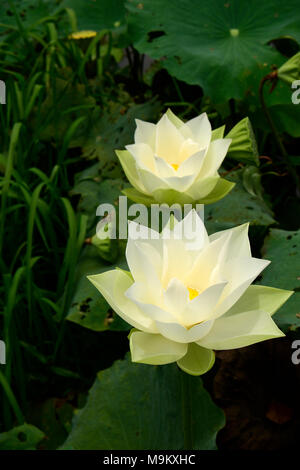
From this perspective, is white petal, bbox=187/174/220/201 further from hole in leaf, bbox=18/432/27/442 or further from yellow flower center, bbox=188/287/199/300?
hole in leaf, bbox=18/432/27/442

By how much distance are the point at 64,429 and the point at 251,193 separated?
474mm

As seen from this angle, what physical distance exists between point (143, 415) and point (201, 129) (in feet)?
1.18

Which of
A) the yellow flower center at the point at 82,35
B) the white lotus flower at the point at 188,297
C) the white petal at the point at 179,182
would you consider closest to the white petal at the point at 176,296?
the white lotus flower at the point at 188,297

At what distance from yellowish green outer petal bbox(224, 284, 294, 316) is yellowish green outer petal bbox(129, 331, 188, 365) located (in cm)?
6

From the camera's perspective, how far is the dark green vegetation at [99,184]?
0.75 metres

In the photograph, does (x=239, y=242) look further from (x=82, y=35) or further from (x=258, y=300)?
(x=82, y=35)

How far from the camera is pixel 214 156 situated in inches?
26.8

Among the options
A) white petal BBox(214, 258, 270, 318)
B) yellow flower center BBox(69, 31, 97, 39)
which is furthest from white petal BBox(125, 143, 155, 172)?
yellow flower center BBox(69, 31, 97, 39)

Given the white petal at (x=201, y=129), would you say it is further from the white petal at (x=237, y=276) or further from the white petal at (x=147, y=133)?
the white petal at (x=237, y=276)

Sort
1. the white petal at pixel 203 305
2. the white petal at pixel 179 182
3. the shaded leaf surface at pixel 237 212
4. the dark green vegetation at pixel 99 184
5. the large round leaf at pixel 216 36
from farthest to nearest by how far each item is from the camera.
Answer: the large round leaf at pixel 216 36, the shaded leaf surface at pixel 237 212, the dark green vegetation at pixel 99 184, the white petal at pixel 179 182, the white petal at pixel 203 305

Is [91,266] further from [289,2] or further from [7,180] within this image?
[289,2]

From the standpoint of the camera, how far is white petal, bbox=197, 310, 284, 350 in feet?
1.51

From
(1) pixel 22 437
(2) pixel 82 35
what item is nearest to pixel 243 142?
(1) pixel 22 437
